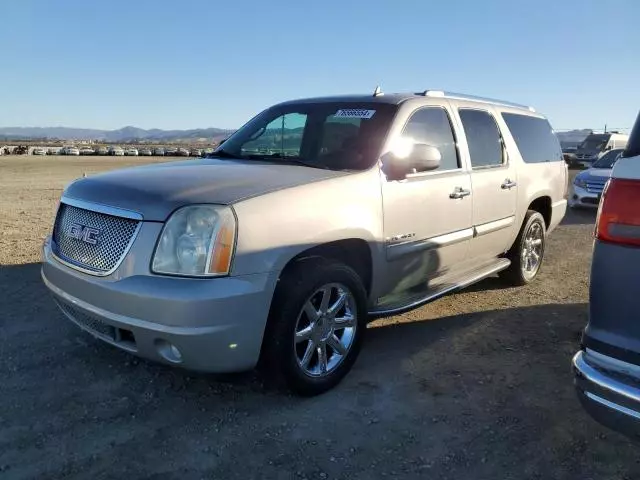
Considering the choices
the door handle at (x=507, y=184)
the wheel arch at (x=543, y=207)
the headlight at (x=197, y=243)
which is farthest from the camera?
the wheel arch at (x=543, y=207)

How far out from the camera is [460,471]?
269 centimetres

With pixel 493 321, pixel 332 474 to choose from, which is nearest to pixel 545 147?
pixel 493 321

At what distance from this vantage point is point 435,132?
4363 millimetres

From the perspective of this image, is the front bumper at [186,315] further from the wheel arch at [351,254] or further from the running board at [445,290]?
the running board at [445,290]

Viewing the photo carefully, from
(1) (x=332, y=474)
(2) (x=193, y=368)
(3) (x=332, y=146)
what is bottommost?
(1) (x=332, y=474)

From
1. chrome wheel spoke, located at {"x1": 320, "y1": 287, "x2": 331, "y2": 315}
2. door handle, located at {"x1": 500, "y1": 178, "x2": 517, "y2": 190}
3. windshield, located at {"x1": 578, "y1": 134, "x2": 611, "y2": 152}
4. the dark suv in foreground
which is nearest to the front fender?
chrome wheel spoke, located at {"x1": 320, "y1": 287, "x2": 331, "y2": 315}

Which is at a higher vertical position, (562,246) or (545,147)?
(545,147)

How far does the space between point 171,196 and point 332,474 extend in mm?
1669

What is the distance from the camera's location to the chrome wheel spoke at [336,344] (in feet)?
11.5

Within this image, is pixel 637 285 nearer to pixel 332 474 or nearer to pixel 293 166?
pixel 332 474

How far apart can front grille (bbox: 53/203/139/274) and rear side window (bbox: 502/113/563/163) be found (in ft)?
13.1

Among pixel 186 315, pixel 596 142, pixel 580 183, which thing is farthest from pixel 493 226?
pixel 596 142

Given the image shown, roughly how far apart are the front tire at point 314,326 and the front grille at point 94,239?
91 cm

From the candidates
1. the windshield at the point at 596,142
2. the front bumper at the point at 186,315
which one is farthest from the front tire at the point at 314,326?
the windshield at the point at 596,142
